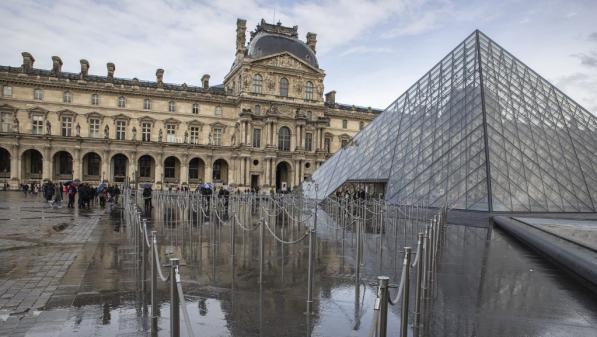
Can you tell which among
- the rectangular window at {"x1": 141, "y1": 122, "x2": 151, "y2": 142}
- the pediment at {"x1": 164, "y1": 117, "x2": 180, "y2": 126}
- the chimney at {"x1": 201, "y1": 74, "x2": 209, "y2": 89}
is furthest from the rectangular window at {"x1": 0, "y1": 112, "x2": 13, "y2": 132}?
the chimney at {"x1": 201, "y1": 74, "x2": 209, "y2": 89}

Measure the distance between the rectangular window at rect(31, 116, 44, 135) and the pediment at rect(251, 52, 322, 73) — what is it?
22.5m

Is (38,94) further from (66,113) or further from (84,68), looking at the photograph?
(84,68)

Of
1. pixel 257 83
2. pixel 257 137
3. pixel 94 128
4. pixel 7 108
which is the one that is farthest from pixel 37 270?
pixel 257 83

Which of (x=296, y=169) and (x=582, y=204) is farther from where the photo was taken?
(x=296, y=169)

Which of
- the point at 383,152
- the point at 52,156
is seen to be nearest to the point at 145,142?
the point at 52,156

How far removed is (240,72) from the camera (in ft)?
158

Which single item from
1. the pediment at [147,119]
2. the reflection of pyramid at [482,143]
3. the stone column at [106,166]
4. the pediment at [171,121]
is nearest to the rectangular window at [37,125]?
the stone column at [106,166]

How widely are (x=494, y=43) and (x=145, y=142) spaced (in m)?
34.4

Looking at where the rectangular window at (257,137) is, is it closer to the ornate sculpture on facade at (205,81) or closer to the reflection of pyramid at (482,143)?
the ornate sculpture on facade at (205,81)

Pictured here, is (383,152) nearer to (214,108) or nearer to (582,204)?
(582,204)

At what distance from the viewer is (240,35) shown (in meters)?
50.0

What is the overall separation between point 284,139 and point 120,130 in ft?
59.7

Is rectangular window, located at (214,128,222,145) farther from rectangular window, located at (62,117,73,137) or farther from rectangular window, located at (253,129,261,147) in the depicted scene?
rectangular window, located at (62,117,73,137)

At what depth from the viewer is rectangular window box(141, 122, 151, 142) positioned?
45500 millimetres
